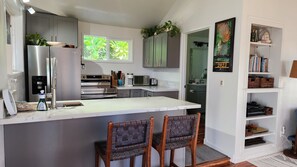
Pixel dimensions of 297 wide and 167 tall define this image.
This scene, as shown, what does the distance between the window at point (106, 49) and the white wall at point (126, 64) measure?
114 millimetres

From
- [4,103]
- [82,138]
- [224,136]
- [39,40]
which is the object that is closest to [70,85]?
[39,40]

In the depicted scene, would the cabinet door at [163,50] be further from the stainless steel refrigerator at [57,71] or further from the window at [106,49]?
the stainless steel refrigerator at [57,71]

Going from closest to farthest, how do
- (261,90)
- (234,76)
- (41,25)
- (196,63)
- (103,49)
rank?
(234,76), (261,90), (41,25), (103,49), (196,63)

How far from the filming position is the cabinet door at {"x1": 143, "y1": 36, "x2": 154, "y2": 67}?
4895mm

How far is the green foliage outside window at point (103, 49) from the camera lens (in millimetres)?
4828

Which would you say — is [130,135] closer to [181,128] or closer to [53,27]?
[181,128]

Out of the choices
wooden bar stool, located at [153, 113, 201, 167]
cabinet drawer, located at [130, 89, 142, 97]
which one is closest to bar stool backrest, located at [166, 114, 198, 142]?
wooden bar stool, located at [153, 113, 201, 167]

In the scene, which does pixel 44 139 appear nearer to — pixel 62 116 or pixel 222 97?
pixel 62 116

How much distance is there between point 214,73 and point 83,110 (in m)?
2.33

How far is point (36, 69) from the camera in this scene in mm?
3393

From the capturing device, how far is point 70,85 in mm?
3576

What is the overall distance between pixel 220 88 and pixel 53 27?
3.47m

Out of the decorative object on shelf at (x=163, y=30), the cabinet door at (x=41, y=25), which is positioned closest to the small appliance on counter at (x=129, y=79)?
the decorative object on shelf at (x=163, y=30)

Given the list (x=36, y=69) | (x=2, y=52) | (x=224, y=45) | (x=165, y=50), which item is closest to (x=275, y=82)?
(x=224, y=45)
